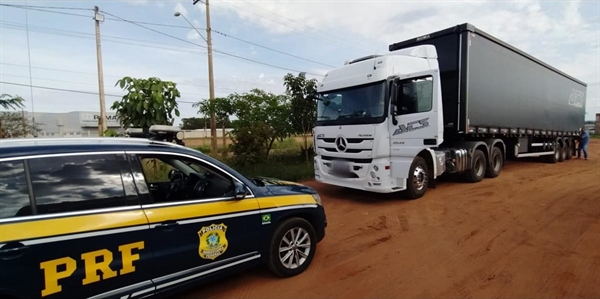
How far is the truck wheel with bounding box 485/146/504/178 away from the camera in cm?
970

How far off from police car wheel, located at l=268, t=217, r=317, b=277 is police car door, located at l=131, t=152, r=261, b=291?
0.24 metres

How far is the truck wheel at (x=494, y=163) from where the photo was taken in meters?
9.70

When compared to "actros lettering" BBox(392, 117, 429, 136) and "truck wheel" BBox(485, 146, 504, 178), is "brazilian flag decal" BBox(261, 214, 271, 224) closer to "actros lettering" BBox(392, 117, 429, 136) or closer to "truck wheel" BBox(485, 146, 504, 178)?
"actros lettering" BBox(392, 117, 429, 136)

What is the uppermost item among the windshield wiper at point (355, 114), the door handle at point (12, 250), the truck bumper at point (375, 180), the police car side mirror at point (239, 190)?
the windshield wiper at point (355, 114)

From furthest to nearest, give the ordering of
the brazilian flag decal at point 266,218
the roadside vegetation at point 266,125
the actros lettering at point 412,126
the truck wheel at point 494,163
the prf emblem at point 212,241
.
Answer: the roadside vegetation at point 266,125 → the truck wheel at point 494,163 → the actros lettering at point 412,126 → the brazilian flag decal at point 266,218 → the prf emblem at point 212,241

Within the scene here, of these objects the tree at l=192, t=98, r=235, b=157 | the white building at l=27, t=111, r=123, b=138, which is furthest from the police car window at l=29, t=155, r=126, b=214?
the white building at l=27, t=111, r=123, b=138

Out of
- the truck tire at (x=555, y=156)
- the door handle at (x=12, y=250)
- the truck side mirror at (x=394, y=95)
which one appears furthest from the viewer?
the truck tire at (x=555, y=156)

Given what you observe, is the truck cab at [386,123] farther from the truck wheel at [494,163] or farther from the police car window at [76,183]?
the police car window at [76,183]

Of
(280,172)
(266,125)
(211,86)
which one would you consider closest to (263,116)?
(266,125)

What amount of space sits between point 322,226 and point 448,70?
630 centimetres

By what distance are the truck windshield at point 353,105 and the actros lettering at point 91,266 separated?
528 cm

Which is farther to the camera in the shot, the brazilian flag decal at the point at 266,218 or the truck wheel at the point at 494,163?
the truck wheel at the point at 494,163

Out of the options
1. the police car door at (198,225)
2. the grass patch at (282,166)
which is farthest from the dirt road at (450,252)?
the grass patch at (282,166)

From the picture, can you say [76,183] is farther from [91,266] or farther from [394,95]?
[394,95]
